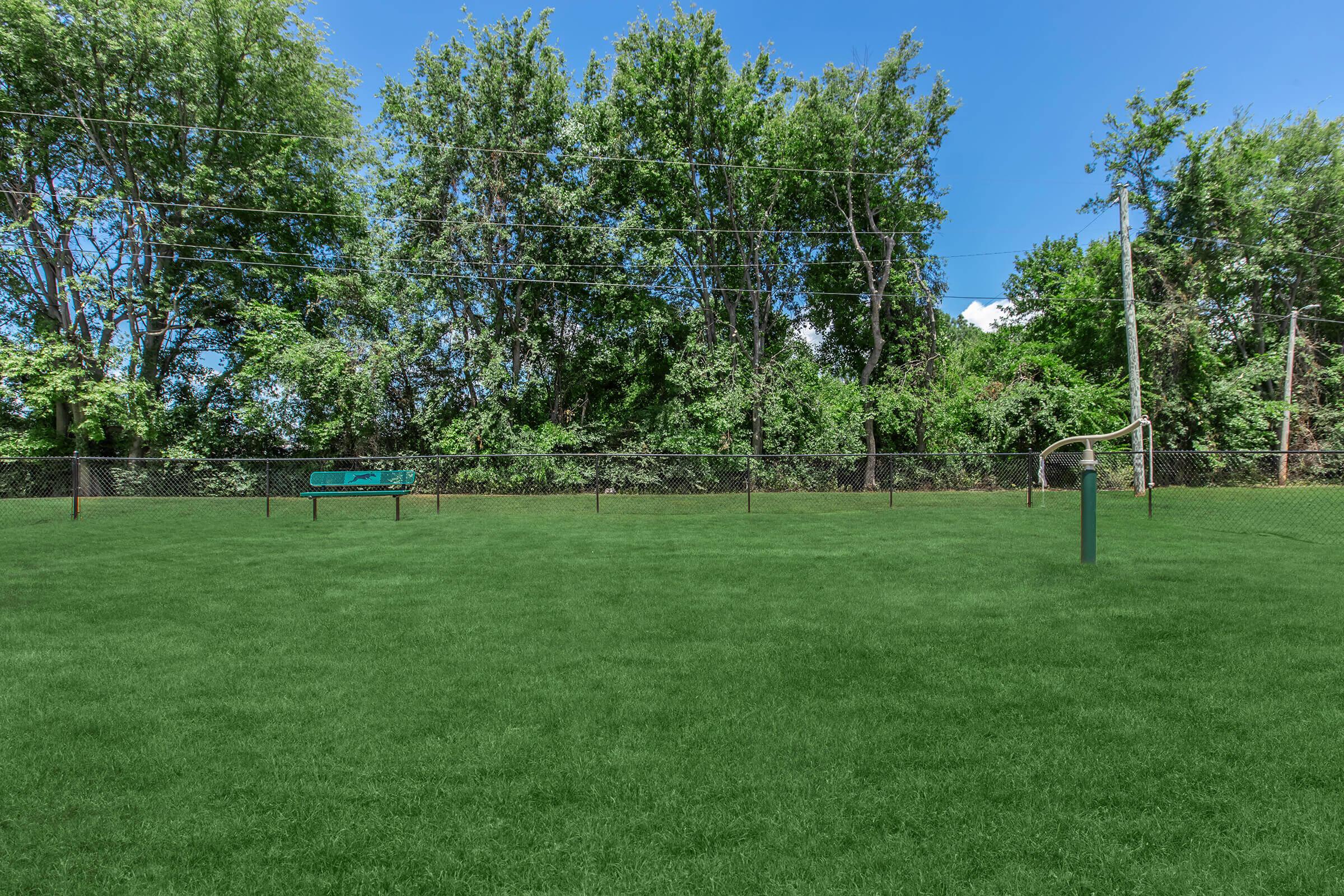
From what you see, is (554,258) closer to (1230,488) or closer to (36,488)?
(36,488)

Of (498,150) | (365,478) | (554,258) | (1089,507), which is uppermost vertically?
(498,150)

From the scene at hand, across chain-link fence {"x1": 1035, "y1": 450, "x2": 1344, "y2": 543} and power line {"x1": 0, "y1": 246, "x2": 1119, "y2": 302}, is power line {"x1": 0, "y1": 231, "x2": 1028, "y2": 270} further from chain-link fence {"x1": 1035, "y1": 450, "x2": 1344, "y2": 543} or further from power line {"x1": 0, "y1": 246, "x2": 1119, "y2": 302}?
chain-link fence {"x1": 1035, "y1": 450, "x2": 1344, "y2": 543}

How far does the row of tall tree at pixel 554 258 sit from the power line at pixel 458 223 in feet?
0.57

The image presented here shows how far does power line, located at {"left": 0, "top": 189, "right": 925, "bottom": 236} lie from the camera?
2117 centimetres

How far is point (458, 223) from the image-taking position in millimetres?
22781

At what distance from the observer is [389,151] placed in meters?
23.7

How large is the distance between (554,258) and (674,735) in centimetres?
2258

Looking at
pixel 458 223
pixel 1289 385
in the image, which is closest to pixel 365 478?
pixel 458 223

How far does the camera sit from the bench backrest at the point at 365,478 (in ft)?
48.2

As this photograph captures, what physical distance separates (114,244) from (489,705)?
26257mm

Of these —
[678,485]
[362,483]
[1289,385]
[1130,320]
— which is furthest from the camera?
[1289,385]

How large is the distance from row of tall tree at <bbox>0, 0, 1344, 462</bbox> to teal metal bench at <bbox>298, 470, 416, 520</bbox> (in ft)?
23.1

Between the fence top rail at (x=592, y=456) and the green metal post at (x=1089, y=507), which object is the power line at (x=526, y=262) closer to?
the fence top rail at (x=592, y=456)

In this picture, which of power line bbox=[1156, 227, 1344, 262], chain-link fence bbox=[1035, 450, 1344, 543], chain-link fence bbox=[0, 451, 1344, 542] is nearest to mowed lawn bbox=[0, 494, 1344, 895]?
chain-link fence bbox=[1035, 450, 1344, 543]
